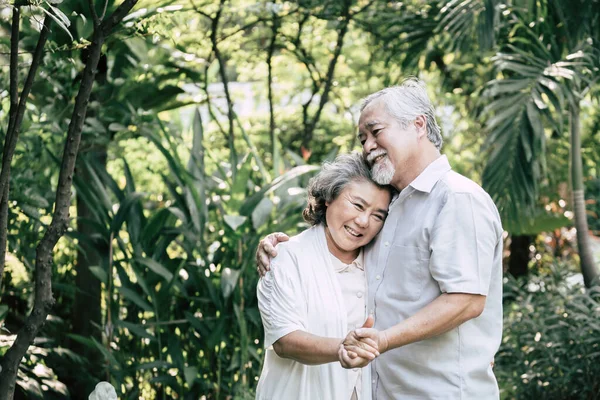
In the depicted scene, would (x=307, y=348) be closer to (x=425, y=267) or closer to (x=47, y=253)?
(x=425, y=267)

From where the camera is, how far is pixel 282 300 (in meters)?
2.42

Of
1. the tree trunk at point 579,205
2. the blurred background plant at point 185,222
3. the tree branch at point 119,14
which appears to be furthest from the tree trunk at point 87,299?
the tree trunk at point 579,205

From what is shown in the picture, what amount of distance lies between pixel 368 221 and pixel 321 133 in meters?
6.27

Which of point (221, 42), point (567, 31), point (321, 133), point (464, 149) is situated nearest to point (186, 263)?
point (567, 31)

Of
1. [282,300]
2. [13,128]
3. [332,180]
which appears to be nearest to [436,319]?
[282,300]

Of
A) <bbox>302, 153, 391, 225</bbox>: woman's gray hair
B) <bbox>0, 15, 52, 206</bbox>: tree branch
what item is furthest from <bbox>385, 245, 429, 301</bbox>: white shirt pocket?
<bbox>0, 15, 52, 206</bbox>: tree branch

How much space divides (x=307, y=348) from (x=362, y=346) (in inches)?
9.2

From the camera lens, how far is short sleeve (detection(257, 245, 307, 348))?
2.36 metres

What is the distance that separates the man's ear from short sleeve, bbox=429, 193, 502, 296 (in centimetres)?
28

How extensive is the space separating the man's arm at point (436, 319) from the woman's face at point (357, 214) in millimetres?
386

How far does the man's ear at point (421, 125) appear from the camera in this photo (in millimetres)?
2537

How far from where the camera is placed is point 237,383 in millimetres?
4422

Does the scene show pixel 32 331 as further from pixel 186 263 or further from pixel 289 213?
pixel 289 213

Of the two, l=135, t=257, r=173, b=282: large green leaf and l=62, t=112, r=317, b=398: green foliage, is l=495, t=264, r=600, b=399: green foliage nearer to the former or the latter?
l=62, t=112, r=317, b=398: green foliage
